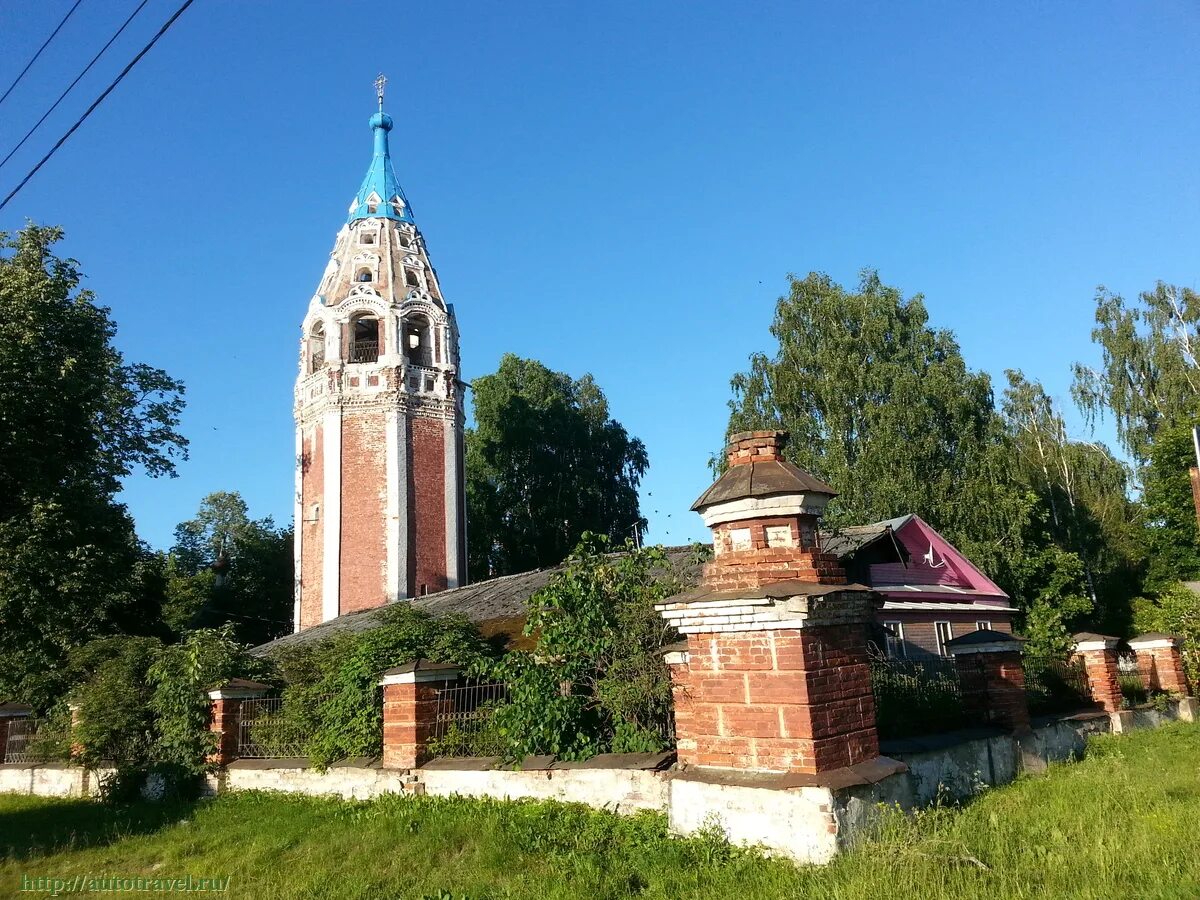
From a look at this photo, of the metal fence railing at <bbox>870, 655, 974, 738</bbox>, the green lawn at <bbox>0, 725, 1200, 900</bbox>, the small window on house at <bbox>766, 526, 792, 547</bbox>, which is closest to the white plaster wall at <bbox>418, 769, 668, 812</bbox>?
the green lawn at <bbox>0, 725, 1200, 900</bbox>

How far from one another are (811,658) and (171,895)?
5.39 m

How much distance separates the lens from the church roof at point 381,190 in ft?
92.2

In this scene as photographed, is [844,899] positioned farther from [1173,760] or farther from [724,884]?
[1173,760]

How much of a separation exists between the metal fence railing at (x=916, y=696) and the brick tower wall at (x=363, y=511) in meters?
16.7

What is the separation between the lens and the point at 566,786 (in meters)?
8.34

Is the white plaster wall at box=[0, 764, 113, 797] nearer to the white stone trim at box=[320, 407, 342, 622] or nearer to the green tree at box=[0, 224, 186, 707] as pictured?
the green tree at box=[0, 224, 186, 707]

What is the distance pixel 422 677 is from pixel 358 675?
1.39 meters

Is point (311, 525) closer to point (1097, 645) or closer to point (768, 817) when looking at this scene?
point (1097, 645)

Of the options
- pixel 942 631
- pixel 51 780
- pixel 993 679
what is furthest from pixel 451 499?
pixel 993 679

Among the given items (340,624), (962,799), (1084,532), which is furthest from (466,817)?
(1084,532)

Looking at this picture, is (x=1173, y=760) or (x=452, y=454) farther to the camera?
(x=452, y=454)

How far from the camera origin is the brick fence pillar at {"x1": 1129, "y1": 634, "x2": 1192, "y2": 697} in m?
13.6

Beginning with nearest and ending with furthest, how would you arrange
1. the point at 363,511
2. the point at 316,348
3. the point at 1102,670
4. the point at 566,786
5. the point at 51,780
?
the point at 566,786, the point at 1102,670, the point at 51,780, the point at 363,511, the point at 316,348

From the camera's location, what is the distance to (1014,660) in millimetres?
9320
